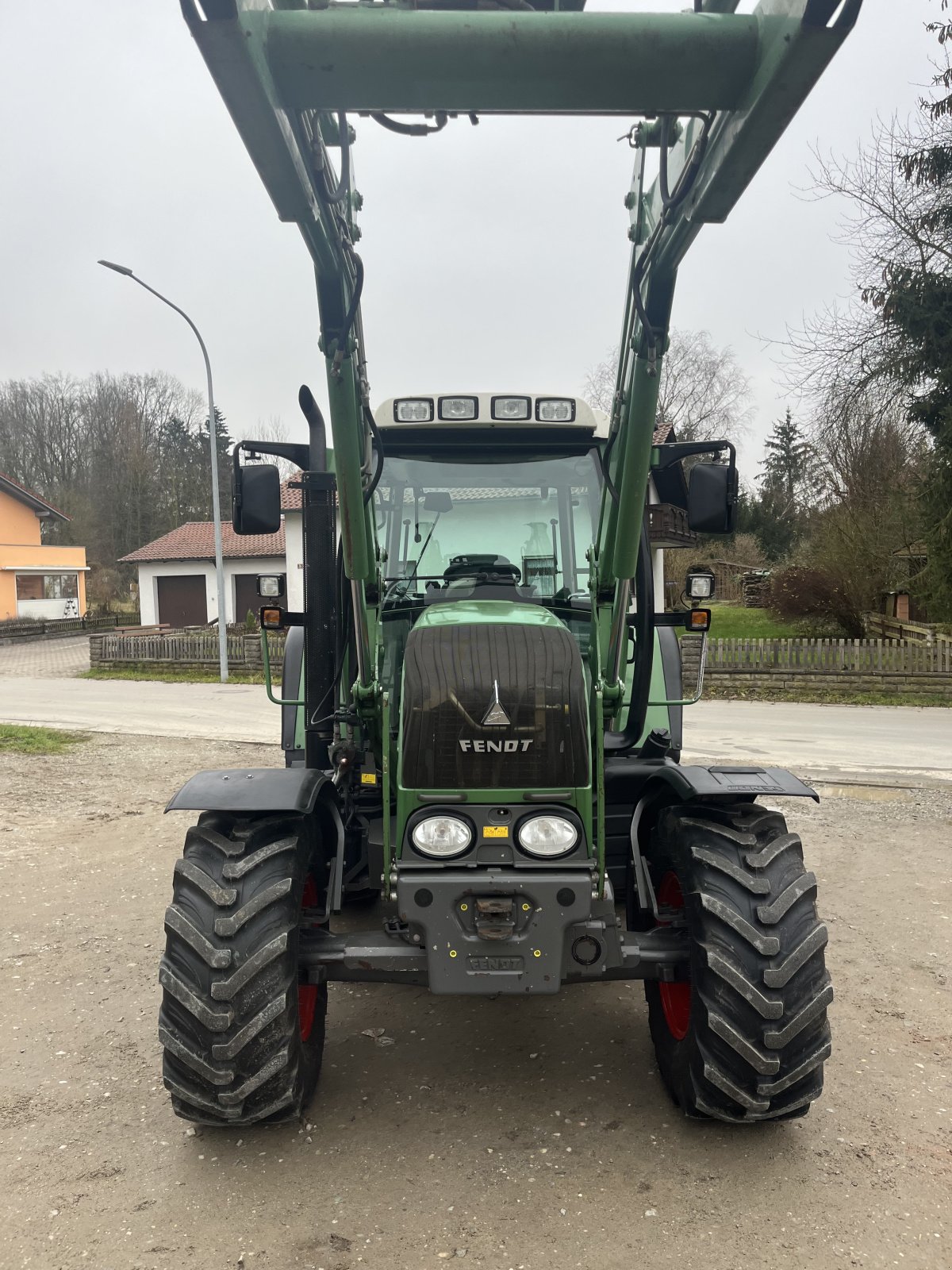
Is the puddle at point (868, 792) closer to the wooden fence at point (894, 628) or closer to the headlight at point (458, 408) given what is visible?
the headlight at point (458, 408)

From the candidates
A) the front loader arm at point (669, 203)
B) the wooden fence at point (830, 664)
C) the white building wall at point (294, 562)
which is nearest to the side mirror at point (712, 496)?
the front loader arm at point (669, 203)

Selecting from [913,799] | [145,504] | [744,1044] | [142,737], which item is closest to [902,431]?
[913,799]

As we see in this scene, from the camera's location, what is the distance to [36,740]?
12.3m

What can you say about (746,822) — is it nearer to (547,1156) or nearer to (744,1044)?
(744,1044)

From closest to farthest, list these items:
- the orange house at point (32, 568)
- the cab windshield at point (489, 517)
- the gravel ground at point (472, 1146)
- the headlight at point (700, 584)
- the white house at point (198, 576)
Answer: the gravel ground at point (472, 1146) → the cab windshield at point (489, 517) → the headlight at point (700, 584) → the white house at point (198, 576) → the orange house at point (32, 568)

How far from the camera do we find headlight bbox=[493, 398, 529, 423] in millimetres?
4203

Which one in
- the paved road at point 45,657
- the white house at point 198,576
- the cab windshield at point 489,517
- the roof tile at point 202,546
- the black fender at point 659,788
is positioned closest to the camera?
the black fender at point 659,788

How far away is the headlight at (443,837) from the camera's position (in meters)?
3.18

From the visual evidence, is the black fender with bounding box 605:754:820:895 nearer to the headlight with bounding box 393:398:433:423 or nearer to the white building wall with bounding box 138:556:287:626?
the headlight with bounding box 393:398:433:423

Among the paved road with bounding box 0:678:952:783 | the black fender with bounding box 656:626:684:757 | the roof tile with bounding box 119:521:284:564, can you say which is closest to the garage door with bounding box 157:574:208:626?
the roof tile with bounding box 119:521:284:564

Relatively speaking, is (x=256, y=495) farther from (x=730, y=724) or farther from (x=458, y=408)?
(x=730, y=724)

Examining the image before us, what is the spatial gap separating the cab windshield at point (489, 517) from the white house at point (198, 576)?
30530 mm

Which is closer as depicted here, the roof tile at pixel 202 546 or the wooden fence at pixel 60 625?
the roof tile at pixel 202 546

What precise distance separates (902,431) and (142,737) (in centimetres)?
1754
